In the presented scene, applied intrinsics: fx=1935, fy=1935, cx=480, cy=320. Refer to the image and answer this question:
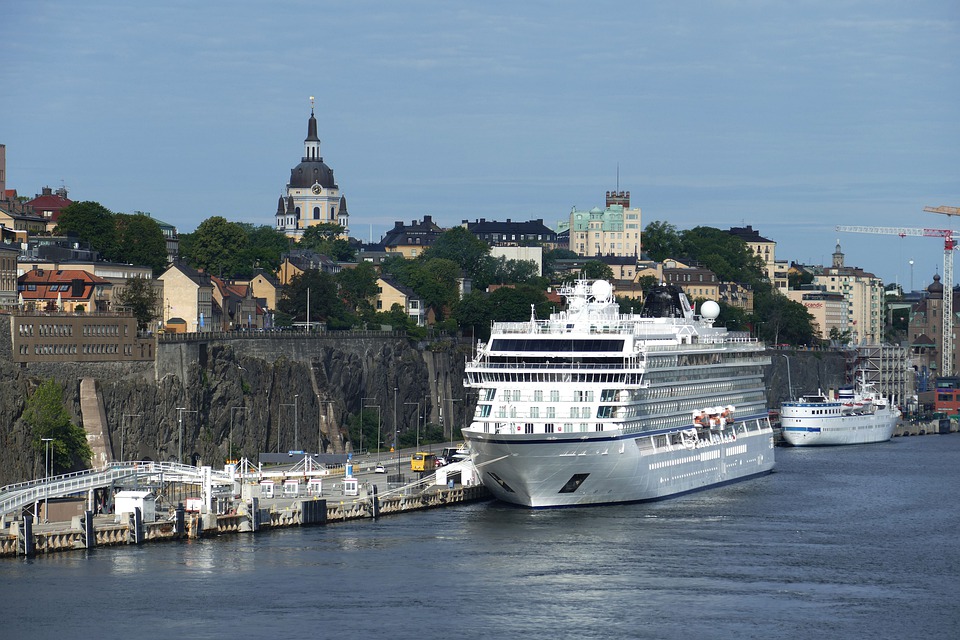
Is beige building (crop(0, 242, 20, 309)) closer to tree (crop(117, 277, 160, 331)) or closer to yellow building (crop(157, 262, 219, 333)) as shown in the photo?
tree (crop(117, 277, 160, 331))

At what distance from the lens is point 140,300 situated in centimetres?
12531

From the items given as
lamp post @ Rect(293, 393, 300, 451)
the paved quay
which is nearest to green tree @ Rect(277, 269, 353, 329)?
lamp post @ Rect(293, 393, 300, 451)

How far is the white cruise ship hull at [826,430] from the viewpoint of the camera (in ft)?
528

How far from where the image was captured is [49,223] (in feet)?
520

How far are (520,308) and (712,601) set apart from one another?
104859 millimetres

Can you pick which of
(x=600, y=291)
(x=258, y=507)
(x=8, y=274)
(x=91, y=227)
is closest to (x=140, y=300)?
(x=8, y=274)

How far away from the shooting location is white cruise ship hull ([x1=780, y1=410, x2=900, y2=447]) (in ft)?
528

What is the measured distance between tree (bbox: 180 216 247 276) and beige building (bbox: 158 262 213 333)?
102 ft

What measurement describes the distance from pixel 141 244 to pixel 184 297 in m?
12.0

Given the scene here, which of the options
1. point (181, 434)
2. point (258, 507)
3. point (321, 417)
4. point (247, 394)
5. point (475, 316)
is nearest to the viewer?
point (258, 507)

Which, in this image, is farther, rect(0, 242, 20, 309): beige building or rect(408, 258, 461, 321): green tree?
rect(408, 258, 461, 321): green tree

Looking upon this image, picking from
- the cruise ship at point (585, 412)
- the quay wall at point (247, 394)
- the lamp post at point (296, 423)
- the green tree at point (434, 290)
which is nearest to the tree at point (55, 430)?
the quay wall at point (247, 394)

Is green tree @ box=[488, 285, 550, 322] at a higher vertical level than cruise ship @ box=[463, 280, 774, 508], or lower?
higher

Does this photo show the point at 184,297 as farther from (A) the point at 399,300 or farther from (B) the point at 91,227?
(A) the point at 399,300
